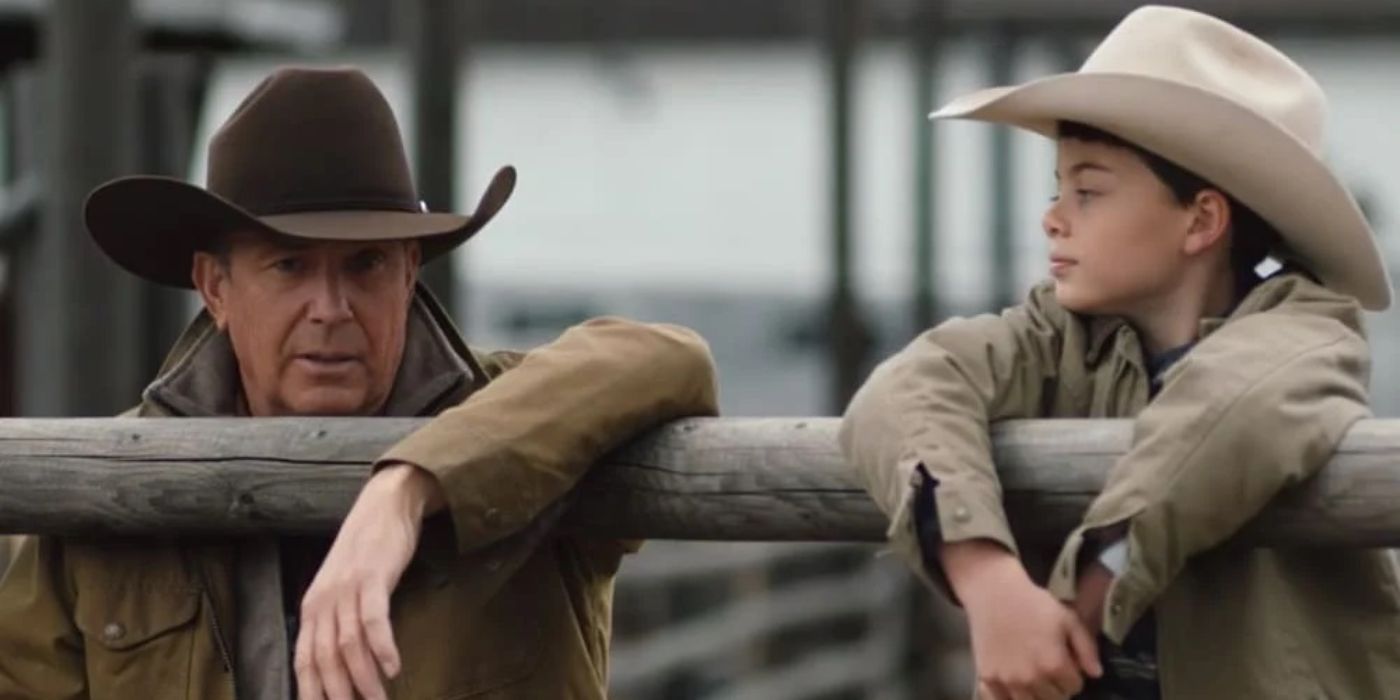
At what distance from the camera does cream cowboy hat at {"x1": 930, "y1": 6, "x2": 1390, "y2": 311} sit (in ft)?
7.98

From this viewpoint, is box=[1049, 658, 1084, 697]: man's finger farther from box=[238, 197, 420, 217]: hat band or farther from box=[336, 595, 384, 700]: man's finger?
box=[238, 197, 420, 217]: hat band

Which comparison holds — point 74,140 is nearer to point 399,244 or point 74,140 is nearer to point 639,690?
point 399,244

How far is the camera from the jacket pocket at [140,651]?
2.85 metres

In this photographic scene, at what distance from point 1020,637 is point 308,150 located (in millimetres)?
1095

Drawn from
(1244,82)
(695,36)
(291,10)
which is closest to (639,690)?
(291,10)

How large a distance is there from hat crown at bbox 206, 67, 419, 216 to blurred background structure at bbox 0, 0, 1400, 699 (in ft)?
8.98

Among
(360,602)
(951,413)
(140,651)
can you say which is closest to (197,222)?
(140,651)

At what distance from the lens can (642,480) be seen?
280 cm

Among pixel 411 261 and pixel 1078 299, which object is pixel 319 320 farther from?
pixel 1078 299

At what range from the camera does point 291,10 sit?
899 centimetres

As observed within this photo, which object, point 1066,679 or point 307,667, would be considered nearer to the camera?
point 1066,679

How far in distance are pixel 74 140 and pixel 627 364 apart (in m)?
3.24

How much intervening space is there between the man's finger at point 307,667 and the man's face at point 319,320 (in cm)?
50

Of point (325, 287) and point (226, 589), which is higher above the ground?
point (325, 287)
